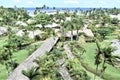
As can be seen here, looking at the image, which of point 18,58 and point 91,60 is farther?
point 18,58

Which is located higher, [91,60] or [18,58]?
[91,60]

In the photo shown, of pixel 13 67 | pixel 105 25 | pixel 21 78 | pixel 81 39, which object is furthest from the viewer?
pixel 105 25

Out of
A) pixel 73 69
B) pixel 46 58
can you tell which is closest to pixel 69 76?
pixel 73 69

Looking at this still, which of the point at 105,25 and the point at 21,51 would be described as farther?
the point at 105,25

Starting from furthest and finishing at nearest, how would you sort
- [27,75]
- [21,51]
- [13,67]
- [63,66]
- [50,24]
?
1. [50,24]
2. [21,51]
3. [13,67]
4. [63,66]
5. [27,75]

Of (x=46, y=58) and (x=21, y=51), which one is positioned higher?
(x=46, y=58)

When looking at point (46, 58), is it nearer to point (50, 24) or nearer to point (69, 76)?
point (69, 76)

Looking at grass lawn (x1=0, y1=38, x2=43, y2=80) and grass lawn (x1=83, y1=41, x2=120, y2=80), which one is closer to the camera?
grass lawn (x1=0, y1=38, x2=43, y2=80)

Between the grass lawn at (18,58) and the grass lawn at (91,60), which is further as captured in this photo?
the grass lawn at (91,60)

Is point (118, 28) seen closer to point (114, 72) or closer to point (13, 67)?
point (114, 72)

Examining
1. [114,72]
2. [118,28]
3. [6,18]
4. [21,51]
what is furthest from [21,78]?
[6,18]
